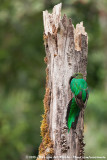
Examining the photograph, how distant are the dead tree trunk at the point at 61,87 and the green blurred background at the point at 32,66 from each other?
19.2 ft

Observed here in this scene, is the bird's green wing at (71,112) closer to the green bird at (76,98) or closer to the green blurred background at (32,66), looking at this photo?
the green bird at (76,98)

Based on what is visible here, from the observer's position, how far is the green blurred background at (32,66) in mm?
11586

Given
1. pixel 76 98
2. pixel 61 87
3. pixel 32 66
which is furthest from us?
pixel 32 66

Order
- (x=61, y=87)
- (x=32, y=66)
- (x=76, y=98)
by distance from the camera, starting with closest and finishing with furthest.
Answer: (x=76, y=98), (x=61, y=87), (x=32, y=66)

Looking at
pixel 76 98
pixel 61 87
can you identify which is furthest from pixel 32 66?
pixel 76 98

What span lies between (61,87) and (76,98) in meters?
0.23

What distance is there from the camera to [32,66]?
45.4 feet

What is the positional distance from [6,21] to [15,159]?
4.12 meters

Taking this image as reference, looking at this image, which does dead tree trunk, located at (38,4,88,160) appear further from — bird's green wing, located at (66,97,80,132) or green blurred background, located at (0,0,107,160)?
green blurred background, located at (0,0,107,160)

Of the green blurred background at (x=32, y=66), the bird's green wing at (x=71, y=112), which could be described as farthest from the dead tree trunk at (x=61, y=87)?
the green blurred background at (x=32, y=66)

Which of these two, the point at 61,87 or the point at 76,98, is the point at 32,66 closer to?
the point at 61,87

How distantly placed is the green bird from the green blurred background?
5992 millimetres

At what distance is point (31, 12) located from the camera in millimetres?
12477

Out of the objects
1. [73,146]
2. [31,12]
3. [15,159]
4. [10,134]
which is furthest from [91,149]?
[73,146]
